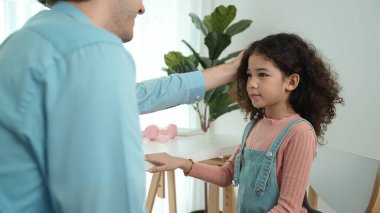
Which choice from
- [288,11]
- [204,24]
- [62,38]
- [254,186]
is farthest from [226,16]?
[62,38]

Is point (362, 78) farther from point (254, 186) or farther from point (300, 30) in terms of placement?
point (254, 186)

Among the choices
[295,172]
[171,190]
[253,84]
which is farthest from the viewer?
[171,190]

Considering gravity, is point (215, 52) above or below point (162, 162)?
above

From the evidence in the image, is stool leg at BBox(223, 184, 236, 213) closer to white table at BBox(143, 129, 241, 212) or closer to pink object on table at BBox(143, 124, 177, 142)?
white table at BBox(143, 129, 241, 212)

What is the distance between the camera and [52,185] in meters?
0.44

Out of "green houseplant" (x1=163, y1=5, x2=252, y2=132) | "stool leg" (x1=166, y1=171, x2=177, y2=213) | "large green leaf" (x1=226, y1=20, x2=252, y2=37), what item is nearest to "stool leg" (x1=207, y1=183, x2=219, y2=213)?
"stool leg" (x1=166, y1=171, x2=177, y2=213)

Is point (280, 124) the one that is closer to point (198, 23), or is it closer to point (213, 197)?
point (213, 197)

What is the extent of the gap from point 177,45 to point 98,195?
86.6 inches

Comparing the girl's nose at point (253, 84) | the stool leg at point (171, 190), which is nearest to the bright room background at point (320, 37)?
the stool leg at point (171, 190)

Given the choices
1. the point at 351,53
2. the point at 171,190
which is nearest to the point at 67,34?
the point at 171,190

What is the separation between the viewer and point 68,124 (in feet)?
1.37

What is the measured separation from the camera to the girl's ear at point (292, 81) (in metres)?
1.08

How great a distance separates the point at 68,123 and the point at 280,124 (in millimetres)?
782

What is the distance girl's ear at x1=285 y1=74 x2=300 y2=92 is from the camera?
108 cm
